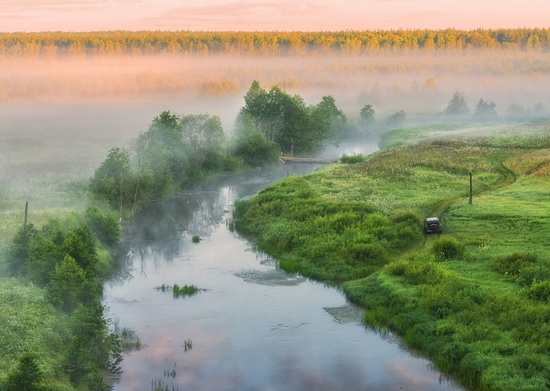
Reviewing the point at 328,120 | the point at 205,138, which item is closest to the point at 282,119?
the point at 328,120

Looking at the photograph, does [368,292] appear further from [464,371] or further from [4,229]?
[4,229]

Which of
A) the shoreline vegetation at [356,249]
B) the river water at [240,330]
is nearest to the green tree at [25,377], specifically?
the shoreline vegetation at [356,249]

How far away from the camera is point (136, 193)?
94.2 m

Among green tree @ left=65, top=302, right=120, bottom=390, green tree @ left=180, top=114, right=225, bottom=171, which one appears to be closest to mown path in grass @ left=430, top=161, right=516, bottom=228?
green tree @ left=65, top=302, right=120, bottom=390

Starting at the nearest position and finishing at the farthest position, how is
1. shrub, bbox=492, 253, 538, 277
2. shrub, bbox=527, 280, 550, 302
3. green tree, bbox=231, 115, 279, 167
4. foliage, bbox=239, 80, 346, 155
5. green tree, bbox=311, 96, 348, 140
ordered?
shrub, bbox=527, 280, 550, 302 < shrub, bbox=492, 253, 538, 277 < green tree, bbox=231, 115, 279, 167 < foliage, bbox=239, 80, 346, 155 < green tree, bbox=311, 96, 348, 140

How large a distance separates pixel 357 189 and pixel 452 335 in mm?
48612

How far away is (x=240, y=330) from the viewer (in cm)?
5356

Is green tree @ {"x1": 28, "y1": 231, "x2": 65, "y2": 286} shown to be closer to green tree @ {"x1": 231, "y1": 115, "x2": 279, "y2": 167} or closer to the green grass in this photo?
the green grass

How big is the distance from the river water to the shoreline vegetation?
175cm

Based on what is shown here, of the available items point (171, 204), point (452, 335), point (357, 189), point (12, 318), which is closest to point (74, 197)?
point (171, 204)

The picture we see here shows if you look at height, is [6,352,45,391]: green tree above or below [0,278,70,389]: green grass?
above

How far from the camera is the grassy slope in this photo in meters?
47.6

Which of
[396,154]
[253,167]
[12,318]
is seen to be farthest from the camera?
[253,167]

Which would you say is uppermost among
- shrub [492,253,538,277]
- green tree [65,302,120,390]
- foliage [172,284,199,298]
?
shrub [492,253,538,277]
